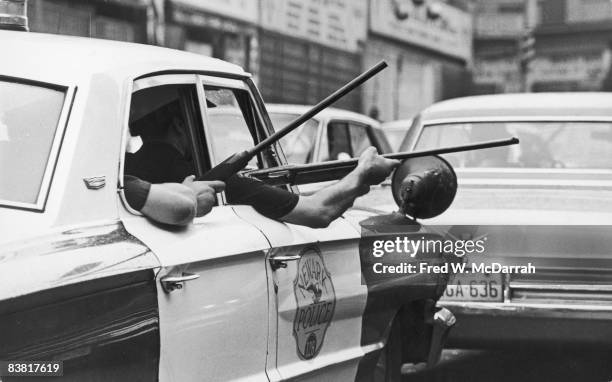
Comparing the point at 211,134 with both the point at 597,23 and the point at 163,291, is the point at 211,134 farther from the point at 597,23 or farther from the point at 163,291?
the point at 597,23

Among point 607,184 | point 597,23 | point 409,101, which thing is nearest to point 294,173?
point 607,184

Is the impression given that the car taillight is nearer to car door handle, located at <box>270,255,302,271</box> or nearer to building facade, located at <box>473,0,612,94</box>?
car door handle, located at <box>270,255,302,271</box>

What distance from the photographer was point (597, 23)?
36469mm

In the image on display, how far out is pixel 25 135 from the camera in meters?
3.30

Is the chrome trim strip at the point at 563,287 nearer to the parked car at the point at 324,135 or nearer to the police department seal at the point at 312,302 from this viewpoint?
the police department seal at the point at 312,302

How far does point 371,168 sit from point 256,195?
1.67 feet

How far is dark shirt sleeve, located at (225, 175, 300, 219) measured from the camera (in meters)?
4.21

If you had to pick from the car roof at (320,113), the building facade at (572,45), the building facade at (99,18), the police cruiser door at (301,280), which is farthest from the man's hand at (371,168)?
the building facade at (572,45)

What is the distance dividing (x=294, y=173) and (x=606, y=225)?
2337 mm

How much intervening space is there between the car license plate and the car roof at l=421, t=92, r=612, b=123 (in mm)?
1736

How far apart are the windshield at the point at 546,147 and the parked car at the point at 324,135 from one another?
1966mm

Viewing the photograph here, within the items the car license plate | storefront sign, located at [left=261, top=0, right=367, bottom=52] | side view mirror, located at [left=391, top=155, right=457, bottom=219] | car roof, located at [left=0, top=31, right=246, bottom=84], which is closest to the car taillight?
car roof, located at [left=0, top=31, right=246, bottom=84]

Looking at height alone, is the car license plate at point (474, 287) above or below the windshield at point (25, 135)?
below

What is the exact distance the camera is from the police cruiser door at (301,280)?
13.6ft
